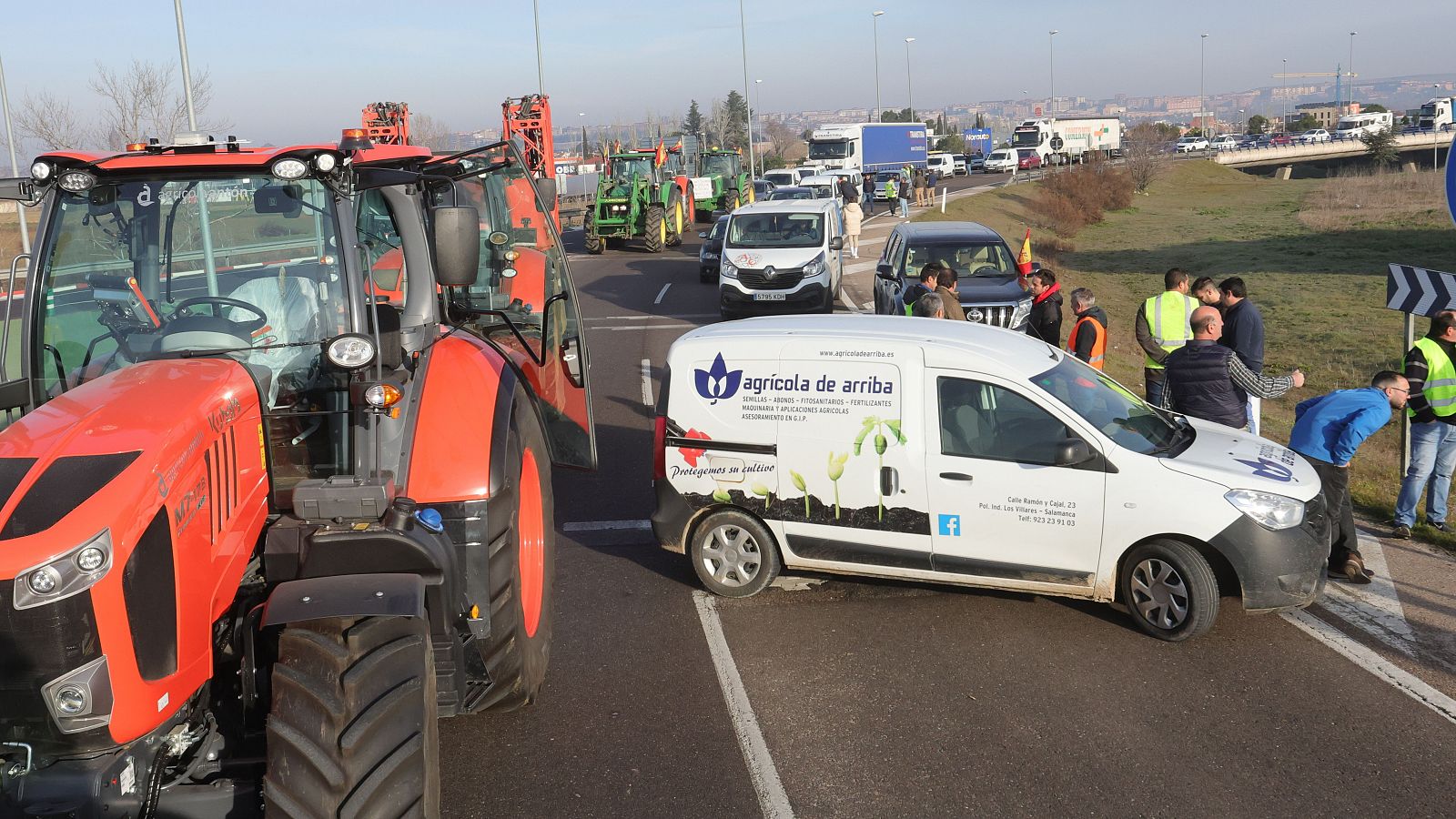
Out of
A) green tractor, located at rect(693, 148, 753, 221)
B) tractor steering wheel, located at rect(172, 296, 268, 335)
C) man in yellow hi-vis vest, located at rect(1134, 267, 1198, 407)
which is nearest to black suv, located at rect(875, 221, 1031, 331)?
man in yellow hi-vis vest, located at rect(1134, 267, 1198, 407)

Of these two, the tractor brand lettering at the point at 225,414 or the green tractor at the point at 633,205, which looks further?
the green tractor at the point at 633,205

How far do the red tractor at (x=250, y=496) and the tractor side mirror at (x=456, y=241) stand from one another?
0.01 m

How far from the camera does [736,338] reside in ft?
25.2

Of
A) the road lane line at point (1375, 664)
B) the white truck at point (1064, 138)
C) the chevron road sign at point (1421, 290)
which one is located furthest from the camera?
the white truck at point (1064, 138)

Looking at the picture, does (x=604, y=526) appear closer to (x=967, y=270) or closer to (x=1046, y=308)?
(x=1046, y=308)

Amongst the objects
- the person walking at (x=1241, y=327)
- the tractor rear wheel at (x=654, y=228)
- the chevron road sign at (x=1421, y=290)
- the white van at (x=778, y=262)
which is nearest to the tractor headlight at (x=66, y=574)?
the chevron road sign at (x=1421, y=290)

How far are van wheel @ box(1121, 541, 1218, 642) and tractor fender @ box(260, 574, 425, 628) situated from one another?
449 centimetres

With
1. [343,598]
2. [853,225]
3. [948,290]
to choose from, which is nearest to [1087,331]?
[948,290]

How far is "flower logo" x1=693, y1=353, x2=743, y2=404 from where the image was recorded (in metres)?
7.61

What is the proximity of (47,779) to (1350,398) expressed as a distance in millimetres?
7656

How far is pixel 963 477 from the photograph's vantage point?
708cm

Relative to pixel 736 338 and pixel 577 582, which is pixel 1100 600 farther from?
pixel 577 582

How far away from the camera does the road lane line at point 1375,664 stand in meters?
5.95

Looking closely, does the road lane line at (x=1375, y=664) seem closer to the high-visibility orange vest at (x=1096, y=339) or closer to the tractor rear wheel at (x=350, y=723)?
the high-visibility orange vest at (x=1096, y=339)
